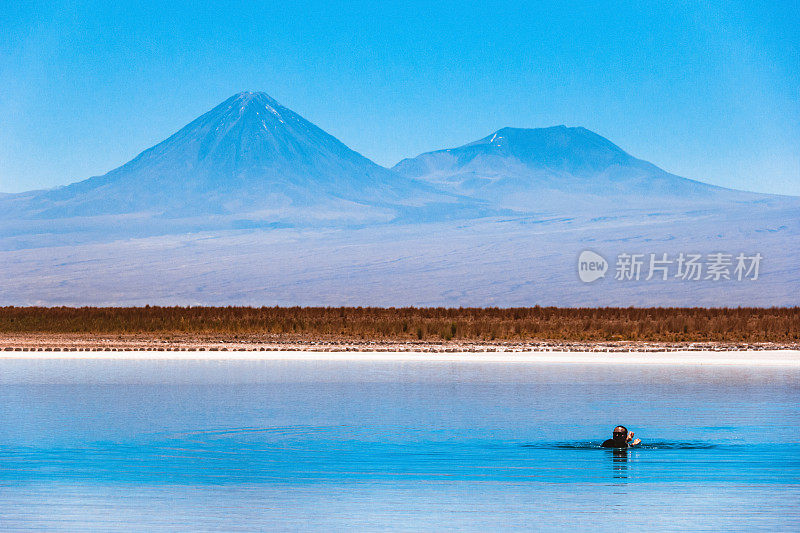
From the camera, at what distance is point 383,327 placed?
4091 centimetres

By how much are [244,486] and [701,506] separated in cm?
432

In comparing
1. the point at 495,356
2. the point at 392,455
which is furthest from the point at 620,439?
the point at 495,356

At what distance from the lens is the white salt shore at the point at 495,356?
29.5m

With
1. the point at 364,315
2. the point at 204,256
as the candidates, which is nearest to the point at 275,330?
the point at 364,315

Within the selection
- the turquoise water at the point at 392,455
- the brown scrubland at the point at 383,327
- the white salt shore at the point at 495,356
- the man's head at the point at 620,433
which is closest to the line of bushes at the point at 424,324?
the brown scrubland at the point at 383,327

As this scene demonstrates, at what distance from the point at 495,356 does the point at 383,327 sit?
33.8 ft

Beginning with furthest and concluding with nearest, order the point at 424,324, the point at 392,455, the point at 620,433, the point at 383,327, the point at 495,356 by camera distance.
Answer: the point at 424,324
the point at 383,327
the point at 495,356
the point at 620,433
the point at 392,455

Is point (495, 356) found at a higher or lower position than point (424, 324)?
lower

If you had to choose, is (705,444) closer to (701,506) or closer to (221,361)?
(701,506)

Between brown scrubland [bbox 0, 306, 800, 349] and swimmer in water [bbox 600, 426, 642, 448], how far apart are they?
22319 millimetres

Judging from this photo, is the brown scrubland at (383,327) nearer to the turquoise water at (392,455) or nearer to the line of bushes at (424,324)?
the line of bushes at (424,324)

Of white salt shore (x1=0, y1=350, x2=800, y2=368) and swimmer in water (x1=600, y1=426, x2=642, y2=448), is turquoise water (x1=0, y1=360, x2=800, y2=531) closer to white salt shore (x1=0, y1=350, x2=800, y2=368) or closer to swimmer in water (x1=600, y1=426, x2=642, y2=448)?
swimmer in water (x1=600, y1=426, x2=642, y2=448)

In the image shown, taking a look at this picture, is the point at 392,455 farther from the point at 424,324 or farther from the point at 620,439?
the point at 424,324

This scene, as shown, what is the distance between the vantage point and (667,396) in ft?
64.8
